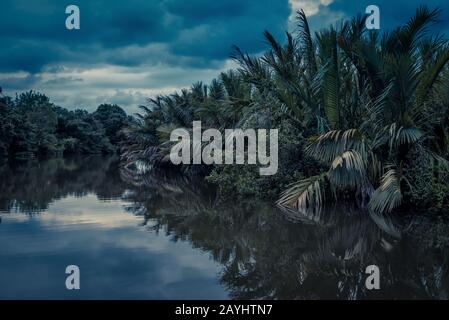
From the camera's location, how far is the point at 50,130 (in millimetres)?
54094

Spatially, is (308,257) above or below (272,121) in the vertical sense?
below

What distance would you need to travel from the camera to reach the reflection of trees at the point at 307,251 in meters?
4.97

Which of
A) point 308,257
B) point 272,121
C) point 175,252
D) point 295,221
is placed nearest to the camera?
point 308,257

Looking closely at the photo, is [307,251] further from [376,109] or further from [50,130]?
[50,130]

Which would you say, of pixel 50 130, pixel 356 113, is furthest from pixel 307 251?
pixel 50 130

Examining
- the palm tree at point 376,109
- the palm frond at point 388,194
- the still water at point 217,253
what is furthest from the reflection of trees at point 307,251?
the palm tree at point 376,109

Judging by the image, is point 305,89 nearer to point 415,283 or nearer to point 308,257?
point 308,257

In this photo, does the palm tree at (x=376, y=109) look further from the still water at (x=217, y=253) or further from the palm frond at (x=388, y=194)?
the still water at (x=217, y=253)

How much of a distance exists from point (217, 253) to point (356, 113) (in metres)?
6.45

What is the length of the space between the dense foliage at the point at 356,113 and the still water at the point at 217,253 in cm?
90

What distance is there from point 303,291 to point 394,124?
5934 millimetres

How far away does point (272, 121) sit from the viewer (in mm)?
12875
